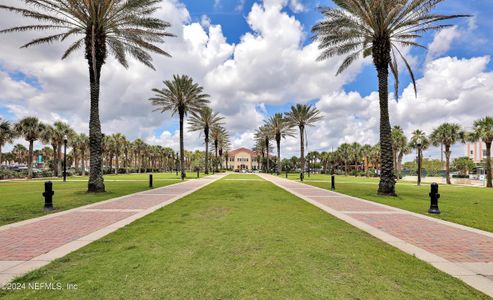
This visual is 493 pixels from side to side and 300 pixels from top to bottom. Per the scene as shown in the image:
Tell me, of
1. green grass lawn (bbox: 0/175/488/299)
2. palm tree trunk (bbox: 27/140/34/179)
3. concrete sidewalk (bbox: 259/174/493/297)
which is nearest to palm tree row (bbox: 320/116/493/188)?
concrete sidewalk (bbox: 259/174/493/297)

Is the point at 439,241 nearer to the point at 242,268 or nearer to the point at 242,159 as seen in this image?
the point at 242,268

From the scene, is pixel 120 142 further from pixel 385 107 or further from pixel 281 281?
pixel 281 281

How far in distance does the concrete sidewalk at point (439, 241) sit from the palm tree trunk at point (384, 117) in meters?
7.96

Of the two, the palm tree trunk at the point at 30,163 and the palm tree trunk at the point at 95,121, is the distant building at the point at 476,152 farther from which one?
the palm tree trunk at the point at 30,163

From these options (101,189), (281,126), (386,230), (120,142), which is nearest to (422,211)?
(386,230)

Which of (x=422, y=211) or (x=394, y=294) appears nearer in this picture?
(x=394, y=294)

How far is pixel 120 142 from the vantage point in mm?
72062

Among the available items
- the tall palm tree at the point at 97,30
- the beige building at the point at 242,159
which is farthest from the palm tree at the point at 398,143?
the beige building at the point at 242,159

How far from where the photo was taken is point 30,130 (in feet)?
147

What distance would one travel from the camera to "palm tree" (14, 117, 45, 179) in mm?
44031

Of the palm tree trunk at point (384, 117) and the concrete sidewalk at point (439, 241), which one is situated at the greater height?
the palm tree trunk at point (384, 117)

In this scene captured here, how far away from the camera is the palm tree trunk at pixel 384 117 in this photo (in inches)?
708

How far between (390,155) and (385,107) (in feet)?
10.3

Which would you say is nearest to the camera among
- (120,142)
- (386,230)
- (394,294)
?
(394,294)
